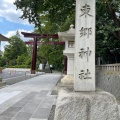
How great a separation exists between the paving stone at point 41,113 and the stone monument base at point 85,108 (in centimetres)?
163

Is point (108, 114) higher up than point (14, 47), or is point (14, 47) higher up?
point (14, 47)

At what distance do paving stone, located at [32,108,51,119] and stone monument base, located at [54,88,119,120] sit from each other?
5.34ft

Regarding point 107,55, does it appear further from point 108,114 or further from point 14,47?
point 14,47

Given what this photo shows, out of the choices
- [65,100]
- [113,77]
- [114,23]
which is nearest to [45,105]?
[65,100]

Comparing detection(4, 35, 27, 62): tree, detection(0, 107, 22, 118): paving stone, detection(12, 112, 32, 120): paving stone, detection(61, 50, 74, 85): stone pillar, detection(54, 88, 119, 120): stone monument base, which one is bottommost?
detection(12, 112, 32, 120): paving stone

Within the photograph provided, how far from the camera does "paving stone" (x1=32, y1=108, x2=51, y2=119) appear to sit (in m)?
6.29

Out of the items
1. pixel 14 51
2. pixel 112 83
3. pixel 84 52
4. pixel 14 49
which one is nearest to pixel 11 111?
pixel 84 52

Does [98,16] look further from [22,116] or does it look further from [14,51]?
[14,51]

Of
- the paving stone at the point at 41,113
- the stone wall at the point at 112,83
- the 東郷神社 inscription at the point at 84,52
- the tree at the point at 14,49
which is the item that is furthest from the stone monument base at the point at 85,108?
the tree at the point at 14,49

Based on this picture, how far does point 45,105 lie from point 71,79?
4500 mm

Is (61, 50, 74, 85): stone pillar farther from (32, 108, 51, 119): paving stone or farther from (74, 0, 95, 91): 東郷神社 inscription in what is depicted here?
(74, 0, 95, 91): 東郷神社 inscription

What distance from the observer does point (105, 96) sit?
15.8ft

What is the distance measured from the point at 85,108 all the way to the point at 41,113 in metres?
2.33

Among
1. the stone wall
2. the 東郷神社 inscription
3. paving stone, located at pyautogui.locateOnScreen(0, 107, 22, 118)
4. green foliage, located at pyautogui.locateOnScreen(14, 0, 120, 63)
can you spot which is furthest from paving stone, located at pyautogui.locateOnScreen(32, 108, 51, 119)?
green foliage, located at pyautogui.locateOnScreen(14, 0, 120, 63)
